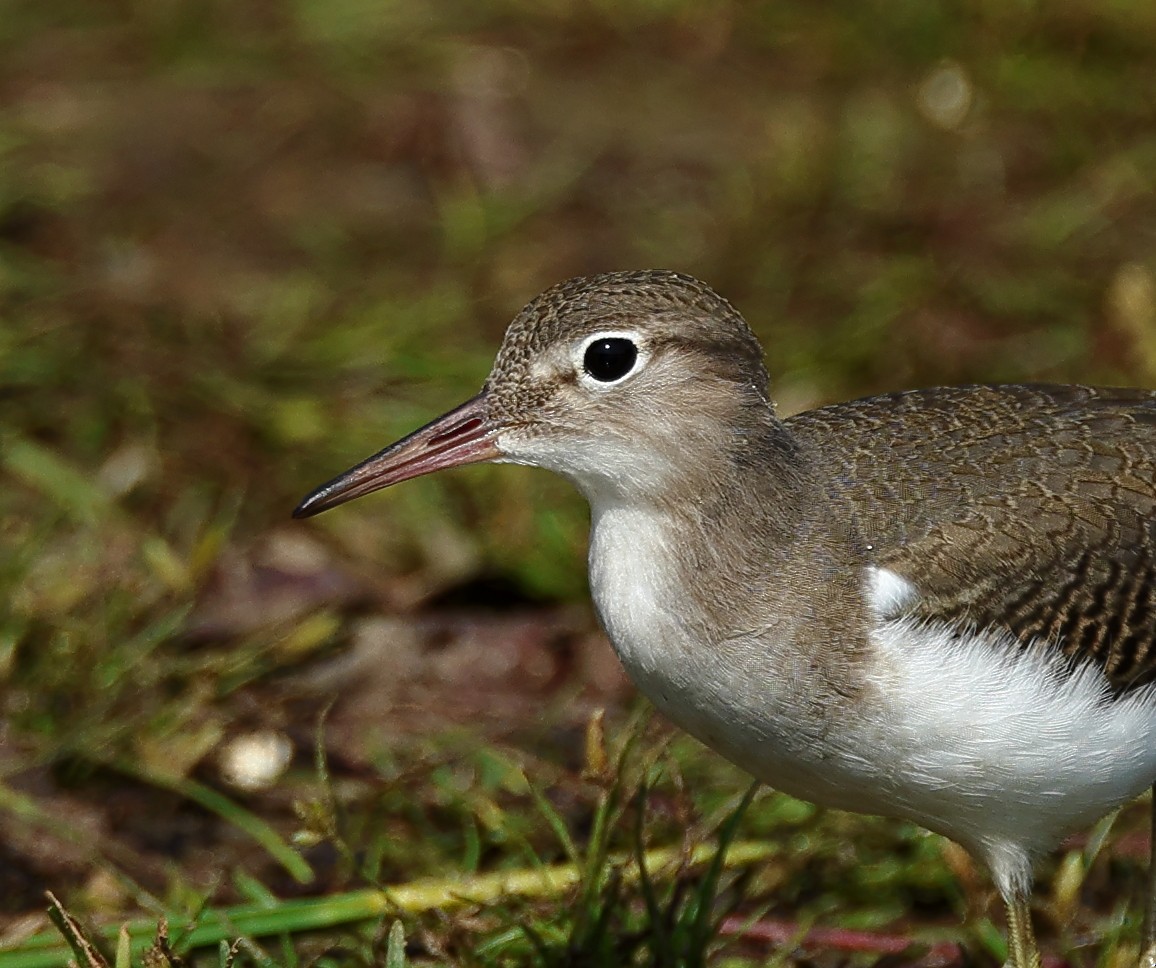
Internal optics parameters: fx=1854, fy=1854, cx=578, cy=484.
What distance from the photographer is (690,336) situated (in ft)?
17.1

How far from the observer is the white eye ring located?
516 centimetres

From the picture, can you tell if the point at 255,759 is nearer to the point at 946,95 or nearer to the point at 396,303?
the point at 396,303

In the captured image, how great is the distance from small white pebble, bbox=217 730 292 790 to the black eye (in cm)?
215

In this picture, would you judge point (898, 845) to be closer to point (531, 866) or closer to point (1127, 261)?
point (531, 866)

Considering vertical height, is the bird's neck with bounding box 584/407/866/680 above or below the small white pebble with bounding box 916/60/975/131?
below

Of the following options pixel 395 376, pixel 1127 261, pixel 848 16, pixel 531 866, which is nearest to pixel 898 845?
pixel 531 866

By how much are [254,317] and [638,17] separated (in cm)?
356

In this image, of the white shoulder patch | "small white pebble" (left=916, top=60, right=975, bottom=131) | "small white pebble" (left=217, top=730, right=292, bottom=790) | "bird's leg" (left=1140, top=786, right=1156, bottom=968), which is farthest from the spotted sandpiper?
"small white pebble" (left=916, top=60, right=975, bottom=131)

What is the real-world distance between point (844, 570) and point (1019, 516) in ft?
1.77

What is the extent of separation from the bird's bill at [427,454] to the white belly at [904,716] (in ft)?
1.41

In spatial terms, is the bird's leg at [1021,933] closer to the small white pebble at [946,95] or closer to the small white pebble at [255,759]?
the small white pebble at [255,759]

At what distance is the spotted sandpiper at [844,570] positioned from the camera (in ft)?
16.1

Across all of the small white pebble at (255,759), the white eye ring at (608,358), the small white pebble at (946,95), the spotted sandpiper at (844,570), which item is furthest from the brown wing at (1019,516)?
the small white pebble at (946,95)

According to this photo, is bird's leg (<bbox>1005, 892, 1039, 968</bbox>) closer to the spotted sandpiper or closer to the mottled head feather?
the spotted sandpiper
